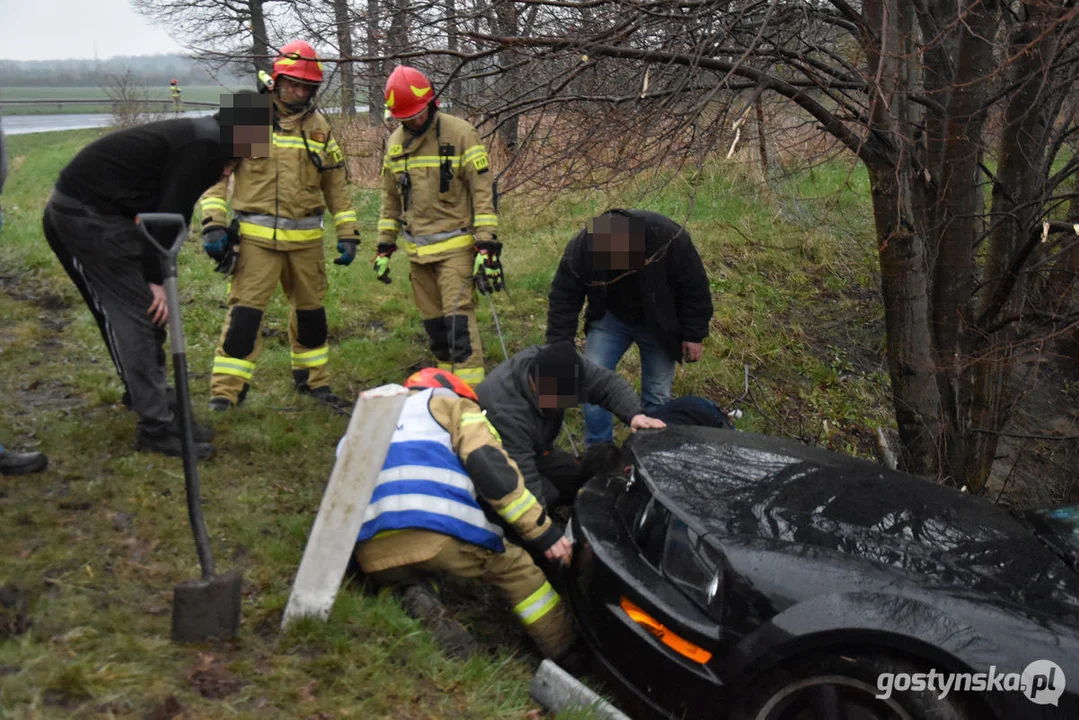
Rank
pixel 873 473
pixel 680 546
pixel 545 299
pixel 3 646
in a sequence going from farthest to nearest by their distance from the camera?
pixel 545 299
pixel 873 473
pixel 680 546
pixel 3 646

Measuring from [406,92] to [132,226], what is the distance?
1745 millimetres

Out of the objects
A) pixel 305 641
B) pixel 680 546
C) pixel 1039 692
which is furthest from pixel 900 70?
pixel 305 641

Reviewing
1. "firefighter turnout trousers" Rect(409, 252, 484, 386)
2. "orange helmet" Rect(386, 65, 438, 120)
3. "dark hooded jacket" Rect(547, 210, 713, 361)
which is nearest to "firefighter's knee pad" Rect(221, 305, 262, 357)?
"firefighter turnout trousers" Rect(409, 252, 484, 386)

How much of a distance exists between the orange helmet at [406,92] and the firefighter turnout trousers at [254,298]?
97cm

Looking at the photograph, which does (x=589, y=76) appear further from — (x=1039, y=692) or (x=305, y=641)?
(x=1039, y=692)

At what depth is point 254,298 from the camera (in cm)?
520

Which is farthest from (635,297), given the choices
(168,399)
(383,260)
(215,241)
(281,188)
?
(168,399)

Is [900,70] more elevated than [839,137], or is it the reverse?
[900,70]

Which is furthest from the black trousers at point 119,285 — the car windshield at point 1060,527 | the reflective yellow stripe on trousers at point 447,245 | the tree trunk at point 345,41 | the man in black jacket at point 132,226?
the car windshield at point 1060,527

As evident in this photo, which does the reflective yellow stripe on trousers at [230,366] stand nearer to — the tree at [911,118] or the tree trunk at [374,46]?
the tree trunk at [374,46]

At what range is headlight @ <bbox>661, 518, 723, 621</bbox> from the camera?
2896 mm

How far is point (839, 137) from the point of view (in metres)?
4.82

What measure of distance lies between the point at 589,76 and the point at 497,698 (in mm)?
3336

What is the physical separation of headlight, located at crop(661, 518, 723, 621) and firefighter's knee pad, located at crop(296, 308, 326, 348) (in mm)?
3206
